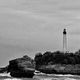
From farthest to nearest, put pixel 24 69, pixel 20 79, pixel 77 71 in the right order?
pixel 77 71 < pixel 24 69 < pixel 20 79

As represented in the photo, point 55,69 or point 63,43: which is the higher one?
point 63,43

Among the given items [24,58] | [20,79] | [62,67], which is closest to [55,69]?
[62,67]

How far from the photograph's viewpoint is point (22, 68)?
10331cm

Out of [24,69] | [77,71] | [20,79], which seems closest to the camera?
[20,79]

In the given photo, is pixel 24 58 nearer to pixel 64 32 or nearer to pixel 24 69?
pixel 24 69

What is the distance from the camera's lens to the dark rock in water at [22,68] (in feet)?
338

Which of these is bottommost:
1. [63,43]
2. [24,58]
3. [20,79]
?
[20,79]

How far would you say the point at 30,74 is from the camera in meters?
105

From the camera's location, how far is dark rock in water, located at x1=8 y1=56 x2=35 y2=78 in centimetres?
10314

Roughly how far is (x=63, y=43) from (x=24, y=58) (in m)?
91.2

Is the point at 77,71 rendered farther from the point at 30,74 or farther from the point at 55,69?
the point at 30,74

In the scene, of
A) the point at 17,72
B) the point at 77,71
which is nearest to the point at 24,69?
the point at 17,72

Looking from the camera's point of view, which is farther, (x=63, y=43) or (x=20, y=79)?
(x=63, y=43)

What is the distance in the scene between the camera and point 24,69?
10262 centimetres
